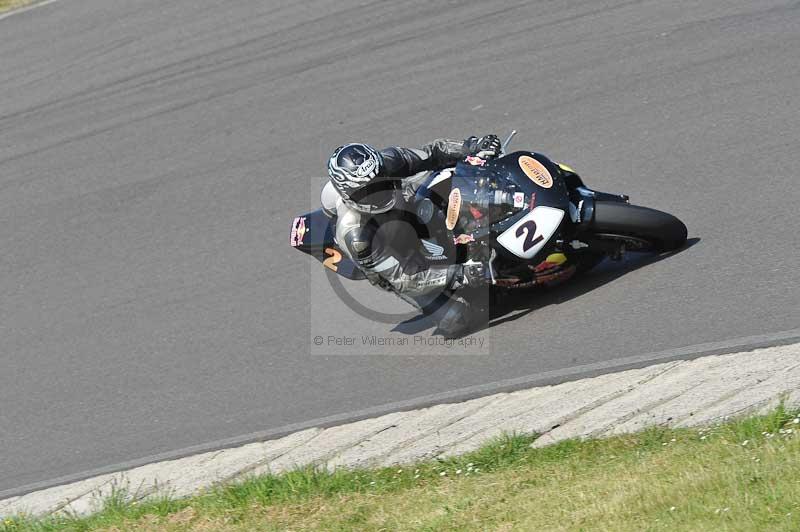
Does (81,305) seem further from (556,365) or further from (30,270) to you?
(556,365)

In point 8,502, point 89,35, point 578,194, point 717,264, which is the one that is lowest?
point 8,502

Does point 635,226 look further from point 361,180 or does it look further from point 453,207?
point 361,180

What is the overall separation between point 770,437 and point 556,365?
174cm

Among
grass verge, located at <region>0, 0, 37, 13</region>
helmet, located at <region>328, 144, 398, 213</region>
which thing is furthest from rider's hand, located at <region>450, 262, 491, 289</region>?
grass verge, located at <region>0, 0, 37, 13</region>

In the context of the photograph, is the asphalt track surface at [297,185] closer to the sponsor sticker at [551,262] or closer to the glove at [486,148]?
the sponsor sticker at [551,262]

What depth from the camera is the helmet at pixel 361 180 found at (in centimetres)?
627

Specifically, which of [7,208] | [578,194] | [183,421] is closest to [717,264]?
[578,194]

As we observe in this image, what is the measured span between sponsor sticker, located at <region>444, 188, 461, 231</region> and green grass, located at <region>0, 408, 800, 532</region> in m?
1.66

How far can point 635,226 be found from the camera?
6.50 m

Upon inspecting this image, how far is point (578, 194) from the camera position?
21.6ft

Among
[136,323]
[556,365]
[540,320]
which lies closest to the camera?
[556,365]

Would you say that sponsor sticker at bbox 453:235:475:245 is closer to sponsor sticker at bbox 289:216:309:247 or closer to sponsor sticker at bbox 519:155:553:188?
sponsor sticker at bbox 519:155:553:188

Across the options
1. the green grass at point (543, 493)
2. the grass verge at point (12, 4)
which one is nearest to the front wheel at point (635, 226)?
the green grass at point (543, 493)

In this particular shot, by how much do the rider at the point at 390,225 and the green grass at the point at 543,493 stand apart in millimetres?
1425
